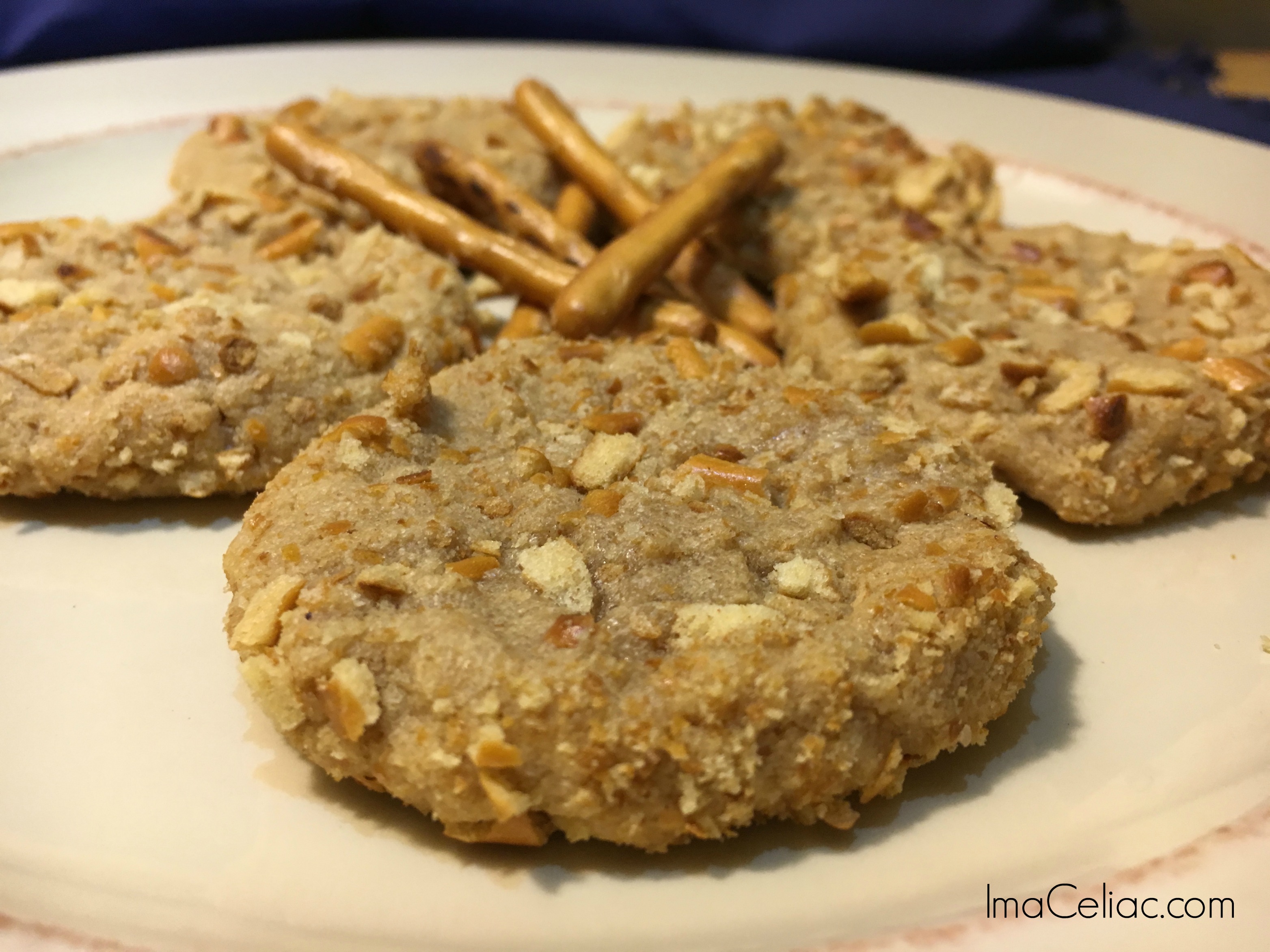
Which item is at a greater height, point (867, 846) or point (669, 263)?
point (669, 263)

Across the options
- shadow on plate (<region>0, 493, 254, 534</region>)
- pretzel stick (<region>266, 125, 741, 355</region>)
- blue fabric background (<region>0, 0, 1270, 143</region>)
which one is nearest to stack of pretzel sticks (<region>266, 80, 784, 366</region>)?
pretzel stick (<region>266, 125, 741, 355</region>)

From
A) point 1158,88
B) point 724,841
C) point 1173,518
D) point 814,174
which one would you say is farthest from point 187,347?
point 1158,88

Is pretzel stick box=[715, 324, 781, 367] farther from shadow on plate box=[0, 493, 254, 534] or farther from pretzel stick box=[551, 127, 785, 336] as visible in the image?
shadow on plate box=[0, 493, 254, 534]

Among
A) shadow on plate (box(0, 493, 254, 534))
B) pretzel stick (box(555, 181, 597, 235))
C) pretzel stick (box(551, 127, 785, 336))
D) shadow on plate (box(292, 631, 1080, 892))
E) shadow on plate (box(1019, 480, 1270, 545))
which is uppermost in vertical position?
pretzel stick (box(551, 127, 785, 336))

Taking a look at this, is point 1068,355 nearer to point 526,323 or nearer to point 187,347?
point 526,323

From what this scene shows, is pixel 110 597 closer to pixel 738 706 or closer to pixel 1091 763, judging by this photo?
pixel 738 706

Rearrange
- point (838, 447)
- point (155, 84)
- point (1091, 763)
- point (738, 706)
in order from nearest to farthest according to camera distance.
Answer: point (738, 706)
point (1091, 763)
point (838, 447)
point (155, 84)

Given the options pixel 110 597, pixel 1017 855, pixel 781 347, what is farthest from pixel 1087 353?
pixel 110 597
